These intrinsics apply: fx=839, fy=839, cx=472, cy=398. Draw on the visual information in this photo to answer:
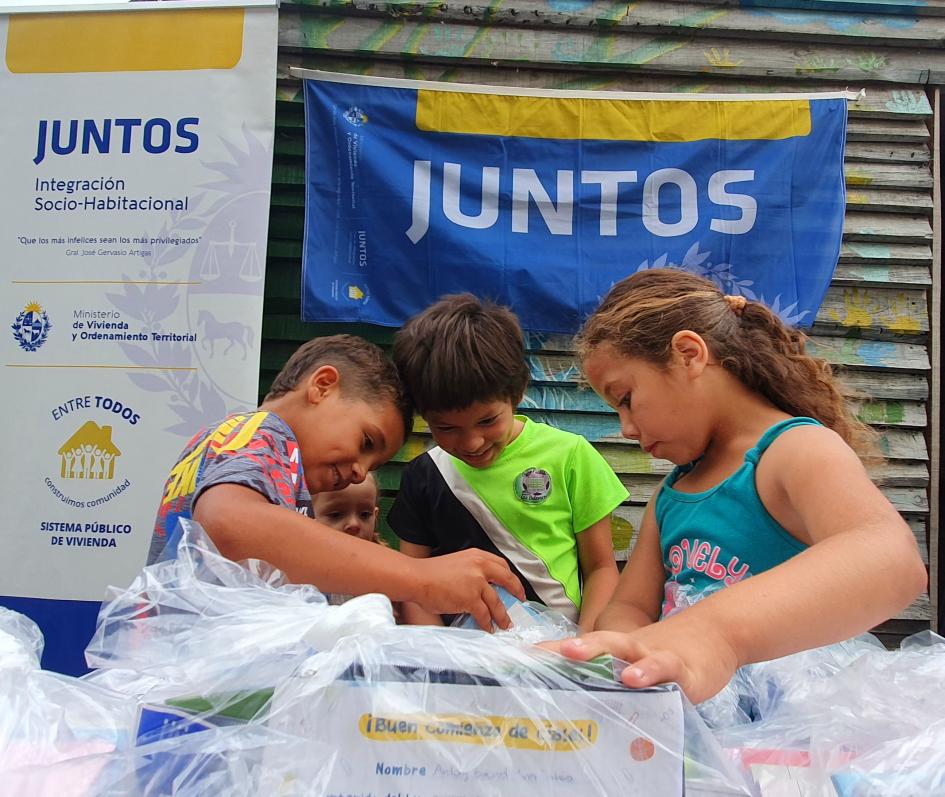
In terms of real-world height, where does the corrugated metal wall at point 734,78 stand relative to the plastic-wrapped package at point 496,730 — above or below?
above

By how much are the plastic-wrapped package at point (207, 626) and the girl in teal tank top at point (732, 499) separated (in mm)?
202

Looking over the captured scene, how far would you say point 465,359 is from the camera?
177 cm

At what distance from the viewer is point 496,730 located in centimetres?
59

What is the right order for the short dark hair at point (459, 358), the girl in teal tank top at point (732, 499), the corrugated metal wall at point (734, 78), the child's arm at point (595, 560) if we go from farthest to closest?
1. the corrugated metal wall at point (734, 78)
2. the child's arm at point (595, 560)
3. the short dark hair at point (459, 358)
4. the girl in teal tank top at point (732, 499)

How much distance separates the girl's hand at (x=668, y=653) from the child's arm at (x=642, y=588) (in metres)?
0.65

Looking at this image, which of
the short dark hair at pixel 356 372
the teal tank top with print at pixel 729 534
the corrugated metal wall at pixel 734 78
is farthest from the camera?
the corrugated metal wall at pixel 734 78

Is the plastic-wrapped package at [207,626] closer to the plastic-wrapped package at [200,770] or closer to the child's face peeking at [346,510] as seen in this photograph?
the plastic-wrapped package at [200,770]

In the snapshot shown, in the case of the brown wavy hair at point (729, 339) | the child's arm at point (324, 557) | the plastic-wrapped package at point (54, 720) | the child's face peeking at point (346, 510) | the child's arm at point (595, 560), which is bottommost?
the child's arm at point (595, 560)

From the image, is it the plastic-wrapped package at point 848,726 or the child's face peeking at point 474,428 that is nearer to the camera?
the plastic-wrapped package at point 848,726

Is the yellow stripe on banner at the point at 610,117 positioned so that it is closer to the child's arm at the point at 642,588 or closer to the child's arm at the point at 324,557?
the child's arm at the point at 642,588

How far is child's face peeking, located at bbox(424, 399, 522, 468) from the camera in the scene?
5.90ft

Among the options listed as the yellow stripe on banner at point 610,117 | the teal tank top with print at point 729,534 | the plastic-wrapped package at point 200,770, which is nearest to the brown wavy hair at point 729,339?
the teal tank top with print at point 729,534

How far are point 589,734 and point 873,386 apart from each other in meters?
3.20

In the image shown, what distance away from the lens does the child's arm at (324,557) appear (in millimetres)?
1051
